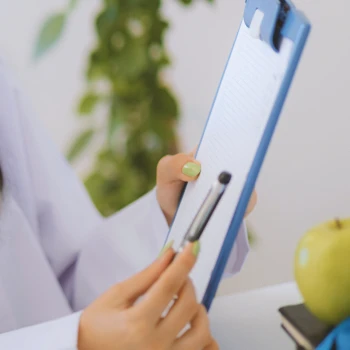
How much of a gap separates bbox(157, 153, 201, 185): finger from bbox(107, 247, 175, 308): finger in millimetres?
130

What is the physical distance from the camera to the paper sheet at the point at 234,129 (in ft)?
1.17

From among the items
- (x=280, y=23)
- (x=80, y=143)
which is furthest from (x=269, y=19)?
(x=80, y=143)

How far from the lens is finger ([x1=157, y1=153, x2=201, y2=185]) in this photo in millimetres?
513

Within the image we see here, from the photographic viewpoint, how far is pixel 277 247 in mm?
1357

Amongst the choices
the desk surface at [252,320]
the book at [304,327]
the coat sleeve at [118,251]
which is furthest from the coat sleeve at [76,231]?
the book at [304,327]

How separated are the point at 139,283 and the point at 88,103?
3.02 feet

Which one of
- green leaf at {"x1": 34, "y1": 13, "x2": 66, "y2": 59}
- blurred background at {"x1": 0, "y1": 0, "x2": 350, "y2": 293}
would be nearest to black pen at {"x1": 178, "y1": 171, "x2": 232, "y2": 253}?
blurred background at {"x1": 0, "y1": 0, "x2": 350, "y2": 293}

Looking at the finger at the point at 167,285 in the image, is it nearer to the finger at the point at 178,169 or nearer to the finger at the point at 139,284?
the finger at the point at 139,284

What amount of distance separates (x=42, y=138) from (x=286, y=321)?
16.6 inches

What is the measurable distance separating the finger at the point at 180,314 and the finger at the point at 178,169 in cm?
14

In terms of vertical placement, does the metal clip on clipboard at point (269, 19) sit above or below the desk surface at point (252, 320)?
above

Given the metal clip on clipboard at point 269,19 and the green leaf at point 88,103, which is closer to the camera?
the metal clip on clipboard at point 269,19

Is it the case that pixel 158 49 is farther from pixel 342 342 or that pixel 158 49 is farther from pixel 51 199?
pixel 342 342

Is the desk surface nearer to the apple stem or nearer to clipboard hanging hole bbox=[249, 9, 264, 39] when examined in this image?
the apple stem
